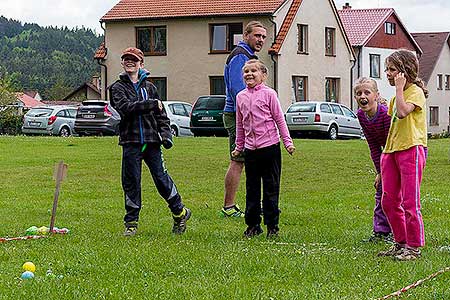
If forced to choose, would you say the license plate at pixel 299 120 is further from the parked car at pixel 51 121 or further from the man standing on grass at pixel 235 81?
the man standing on grass at pixel 235 81

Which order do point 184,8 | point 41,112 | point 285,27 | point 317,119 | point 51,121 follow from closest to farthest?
1. point 317,119
2. point 51,121
3. point 41,112
4. point 285,27
5. point 184,8

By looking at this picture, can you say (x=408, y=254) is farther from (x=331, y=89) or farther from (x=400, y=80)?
(x=331, y=89)

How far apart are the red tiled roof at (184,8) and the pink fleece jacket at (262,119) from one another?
117 feet

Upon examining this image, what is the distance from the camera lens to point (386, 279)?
6707 mm

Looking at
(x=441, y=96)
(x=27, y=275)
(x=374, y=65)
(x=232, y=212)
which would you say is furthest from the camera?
(x=441, y=96)

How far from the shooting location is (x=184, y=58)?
46906mm

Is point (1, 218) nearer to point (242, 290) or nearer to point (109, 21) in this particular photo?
point (242, 290)

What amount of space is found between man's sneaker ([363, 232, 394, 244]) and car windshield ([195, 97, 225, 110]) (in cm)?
2546

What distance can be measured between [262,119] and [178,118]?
26.2 metres

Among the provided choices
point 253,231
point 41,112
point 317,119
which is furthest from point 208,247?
point 41,112

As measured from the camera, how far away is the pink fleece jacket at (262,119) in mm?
9078

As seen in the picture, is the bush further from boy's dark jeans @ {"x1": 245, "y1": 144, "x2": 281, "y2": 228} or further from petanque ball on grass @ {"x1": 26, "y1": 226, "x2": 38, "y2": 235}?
boy's dark jeans @ {"x1": 245, "y1": 144, "x2": 281, "y2": 228}

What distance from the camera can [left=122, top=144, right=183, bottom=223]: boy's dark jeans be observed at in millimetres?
9359

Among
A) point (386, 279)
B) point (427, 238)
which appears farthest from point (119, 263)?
point (427, 238)
